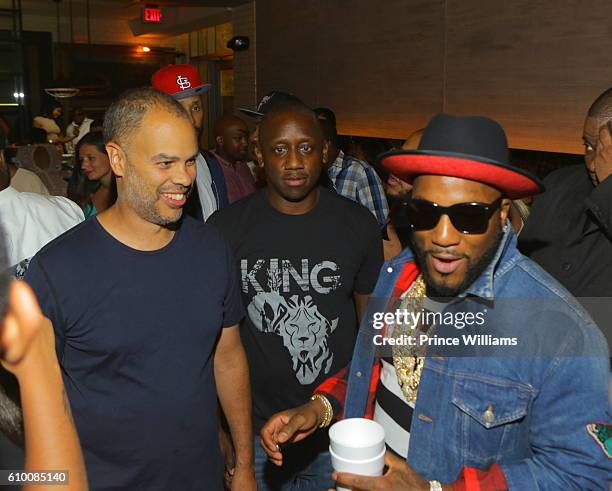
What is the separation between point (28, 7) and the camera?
13.4 m

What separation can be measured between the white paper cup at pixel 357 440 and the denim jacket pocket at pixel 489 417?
320 millimetres

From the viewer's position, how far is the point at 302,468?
101 inches

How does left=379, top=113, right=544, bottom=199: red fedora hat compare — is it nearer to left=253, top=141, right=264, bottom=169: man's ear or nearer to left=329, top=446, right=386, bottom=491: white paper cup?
left=329, top=446, right=386, bottom=491: white paper cup

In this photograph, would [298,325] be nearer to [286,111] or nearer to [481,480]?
[286,111]

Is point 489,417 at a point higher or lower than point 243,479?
higher

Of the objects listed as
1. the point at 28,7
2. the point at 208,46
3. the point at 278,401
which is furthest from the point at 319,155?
the point at 28,7

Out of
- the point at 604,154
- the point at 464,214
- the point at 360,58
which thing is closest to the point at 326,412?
the point at 464,214

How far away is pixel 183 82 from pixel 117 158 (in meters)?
1.79

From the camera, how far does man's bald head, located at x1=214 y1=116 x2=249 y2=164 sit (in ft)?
16.6

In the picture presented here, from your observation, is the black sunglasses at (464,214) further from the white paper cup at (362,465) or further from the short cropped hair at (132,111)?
the short cropped hair at (132,111)

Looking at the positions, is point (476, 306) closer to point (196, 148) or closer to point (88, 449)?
point (196, 148)

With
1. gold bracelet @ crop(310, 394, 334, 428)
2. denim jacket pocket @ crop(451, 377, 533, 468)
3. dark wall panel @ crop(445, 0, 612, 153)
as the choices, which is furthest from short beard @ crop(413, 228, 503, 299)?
dark wall panel @ crop(445, 0, 612, 153)

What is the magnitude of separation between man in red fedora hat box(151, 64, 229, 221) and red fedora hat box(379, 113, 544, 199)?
180 cm

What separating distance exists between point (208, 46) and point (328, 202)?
11758 millimetres
